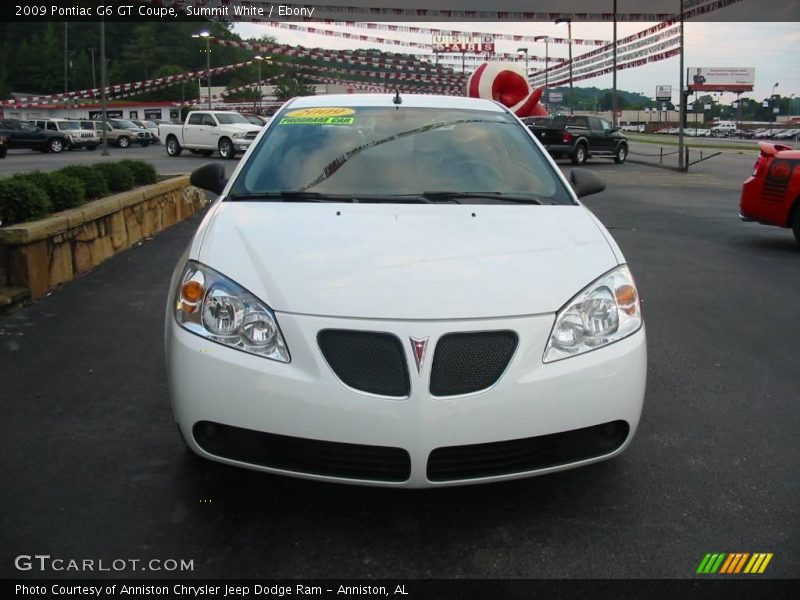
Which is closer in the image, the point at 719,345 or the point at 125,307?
the point at 719,345

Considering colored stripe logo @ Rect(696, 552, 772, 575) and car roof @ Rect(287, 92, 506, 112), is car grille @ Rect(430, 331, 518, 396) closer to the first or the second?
colored stripe logo @ Rect(696, 552, 772, 575)

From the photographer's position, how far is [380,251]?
2.98 m

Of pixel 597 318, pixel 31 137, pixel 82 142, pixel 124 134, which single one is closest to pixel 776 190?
pixel 597 318

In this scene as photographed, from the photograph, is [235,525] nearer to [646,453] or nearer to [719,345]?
[646,453]

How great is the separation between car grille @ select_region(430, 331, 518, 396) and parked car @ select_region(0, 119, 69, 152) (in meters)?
37.4

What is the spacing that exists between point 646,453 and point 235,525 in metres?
1.81

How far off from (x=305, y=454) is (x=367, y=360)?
384 mm

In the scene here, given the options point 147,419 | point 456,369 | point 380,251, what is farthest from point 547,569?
point 147,419

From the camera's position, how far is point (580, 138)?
27.2 metres

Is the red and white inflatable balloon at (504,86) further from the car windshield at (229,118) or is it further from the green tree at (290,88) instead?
the green tree at (290,88)

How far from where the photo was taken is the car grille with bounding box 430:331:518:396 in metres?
2.56

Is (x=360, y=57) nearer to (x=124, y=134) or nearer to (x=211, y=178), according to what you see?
(x=124, y=134)

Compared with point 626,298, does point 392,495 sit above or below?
below

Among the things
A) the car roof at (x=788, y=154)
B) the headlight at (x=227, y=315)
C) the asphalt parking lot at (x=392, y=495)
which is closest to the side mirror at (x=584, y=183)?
the asphalt parking lot at (x=392, y=495)
